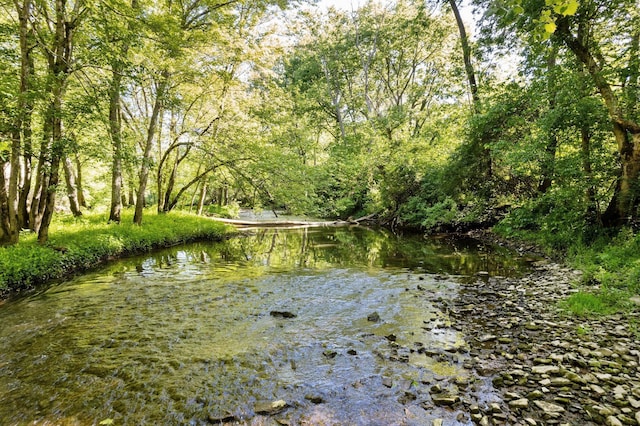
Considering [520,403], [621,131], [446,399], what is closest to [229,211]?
[621,131]

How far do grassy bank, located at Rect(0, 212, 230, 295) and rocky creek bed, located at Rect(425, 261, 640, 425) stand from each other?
10.8 metres

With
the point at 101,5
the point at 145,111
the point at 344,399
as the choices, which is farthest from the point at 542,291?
the point at 145,111

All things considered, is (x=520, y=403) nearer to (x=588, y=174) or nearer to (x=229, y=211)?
(x=588, y=174)

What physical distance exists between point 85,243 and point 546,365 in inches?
561

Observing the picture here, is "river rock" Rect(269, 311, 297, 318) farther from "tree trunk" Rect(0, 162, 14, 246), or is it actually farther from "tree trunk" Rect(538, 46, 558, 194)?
"tree trunk" Rect(538, 46, 558, 194)

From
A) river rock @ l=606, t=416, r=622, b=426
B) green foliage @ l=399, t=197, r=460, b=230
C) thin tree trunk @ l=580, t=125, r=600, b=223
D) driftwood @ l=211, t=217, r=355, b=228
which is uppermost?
thin tree trunk @ l=580, t=125, r=600, b=223

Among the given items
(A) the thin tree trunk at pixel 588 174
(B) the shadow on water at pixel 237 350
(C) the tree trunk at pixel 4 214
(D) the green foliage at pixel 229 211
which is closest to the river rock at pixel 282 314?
(B) the shadow on water at pixel 237 350

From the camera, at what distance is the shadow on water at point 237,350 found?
426cm

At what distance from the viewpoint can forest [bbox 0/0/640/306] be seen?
30.0ft

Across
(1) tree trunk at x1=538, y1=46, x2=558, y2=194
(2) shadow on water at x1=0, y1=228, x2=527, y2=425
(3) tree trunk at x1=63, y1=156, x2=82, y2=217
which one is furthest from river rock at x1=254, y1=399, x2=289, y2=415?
(3) tree trunk at x1=63, y1=156, x2=82, y2=217

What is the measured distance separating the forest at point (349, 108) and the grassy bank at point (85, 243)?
0.92 meters

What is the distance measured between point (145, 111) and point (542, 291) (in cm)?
2444

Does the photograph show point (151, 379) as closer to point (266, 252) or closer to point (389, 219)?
point (266, 252)

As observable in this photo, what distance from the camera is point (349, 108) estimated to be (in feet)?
119
